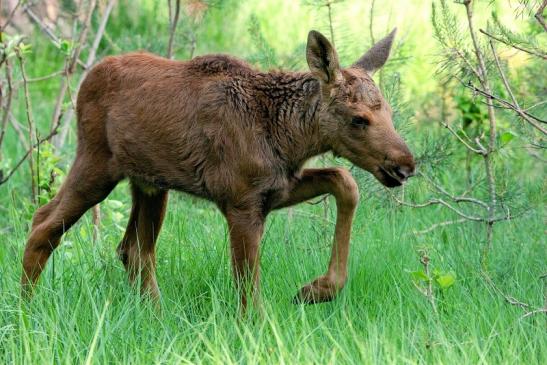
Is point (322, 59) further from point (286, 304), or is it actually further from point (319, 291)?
point (286, 304)

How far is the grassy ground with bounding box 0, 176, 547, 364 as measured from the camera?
4523mm

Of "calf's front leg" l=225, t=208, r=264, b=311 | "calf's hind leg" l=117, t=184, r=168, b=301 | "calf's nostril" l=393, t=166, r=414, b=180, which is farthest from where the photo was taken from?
"calf's hind leg" l=117, t=184, r=168, b=301

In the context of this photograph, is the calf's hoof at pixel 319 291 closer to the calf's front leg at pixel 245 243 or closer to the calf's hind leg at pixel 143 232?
the calf's front leg at pixel 245 243

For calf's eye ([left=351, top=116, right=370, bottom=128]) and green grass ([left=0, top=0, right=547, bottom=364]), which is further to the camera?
calf's eye ([left=351, top=116, right=370, bottom=128])

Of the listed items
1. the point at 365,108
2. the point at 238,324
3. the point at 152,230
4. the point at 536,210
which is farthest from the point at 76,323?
the point at 536,210

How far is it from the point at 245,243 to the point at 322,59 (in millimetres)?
1026

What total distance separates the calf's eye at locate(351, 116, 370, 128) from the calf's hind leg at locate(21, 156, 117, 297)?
1.47 metres

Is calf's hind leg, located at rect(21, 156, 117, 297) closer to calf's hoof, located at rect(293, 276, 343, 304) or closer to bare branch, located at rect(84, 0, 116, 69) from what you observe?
calf's hoof, located at rect(293, 276, 343, 304)

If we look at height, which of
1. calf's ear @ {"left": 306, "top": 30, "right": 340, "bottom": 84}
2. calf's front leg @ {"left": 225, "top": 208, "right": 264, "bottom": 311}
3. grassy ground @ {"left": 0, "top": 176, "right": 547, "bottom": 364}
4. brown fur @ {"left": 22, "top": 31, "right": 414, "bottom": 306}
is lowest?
grassy ground @ {"left": 0, "top": 176, "right": 547, "bottom": 364}

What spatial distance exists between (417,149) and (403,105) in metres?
0.57

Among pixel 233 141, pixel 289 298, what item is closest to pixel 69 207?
pixel 233 141

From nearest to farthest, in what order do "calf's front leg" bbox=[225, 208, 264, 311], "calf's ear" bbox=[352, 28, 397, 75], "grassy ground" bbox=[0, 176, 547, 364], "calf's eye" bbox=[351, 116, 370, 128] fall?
"grassy ground" bbox=[0, 176, 547, 364], "calf's eye" bbox=[351, 116, 370, 128], "calf's front leg" bbox=[225, 208, 264, 311], "calf's ear" bbox=[352, 28, 397, 75]

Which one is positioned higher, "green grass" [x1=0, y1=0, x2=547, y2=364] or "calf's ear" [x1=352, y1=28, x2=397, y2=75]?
"calf's ear" [x1=352, y1=28, x2=397, y2=75]

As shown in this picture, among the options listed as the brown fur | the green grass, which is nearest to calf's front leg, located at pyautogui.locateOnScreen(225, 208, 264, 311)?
the brown fur
